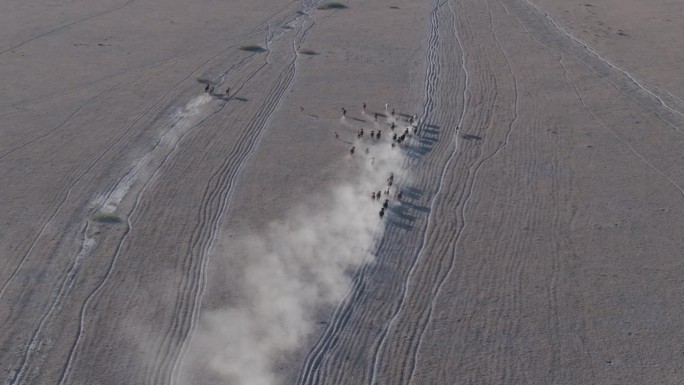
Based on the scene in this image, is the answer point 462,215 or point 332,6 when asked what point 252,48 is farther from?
point 462,215

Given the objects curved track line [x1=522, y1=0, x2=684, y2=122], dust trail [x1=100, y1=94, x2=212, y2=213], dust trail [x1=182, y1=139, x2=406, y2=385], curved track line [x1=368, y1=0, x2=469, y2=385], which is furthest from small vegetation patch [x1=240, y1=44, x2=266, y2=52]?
curved track line [x1=522, y1=0, x2=684, y2=122]

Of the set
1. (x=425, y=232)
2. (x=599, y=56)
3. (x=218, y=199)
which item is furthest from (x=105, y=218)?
(x=599, y=56)

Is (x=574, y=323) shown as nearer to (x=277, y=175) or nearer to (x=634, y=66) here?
(x=277, y=175)

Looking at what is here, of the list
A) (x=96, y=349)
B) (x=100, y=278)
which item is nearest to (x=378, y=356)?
(x=96, y=349)

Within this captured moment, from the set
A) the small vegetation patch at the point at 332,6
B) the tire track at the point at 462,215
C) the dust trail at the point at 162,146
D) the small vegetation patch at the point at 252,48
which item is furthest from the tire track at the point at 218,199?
the small vegetation patch at the point at 332,6

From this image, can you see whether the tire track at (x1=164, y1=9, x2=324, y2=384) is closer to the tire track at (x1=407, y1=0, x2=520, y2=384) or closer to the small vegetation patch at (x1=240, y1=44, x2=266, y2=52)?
the small vegetation patch at (x1=240, y1=44, x2=266, y2=52)

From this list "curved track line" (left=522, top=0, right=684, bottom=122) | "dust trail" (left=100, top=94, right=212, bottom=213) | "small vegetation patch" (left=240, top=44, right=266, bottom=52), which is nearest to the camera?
"dust trail" (left=100, top=94, right=212, bottom=213)
